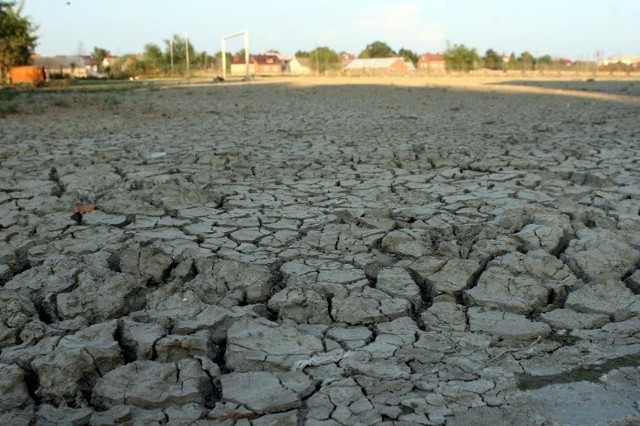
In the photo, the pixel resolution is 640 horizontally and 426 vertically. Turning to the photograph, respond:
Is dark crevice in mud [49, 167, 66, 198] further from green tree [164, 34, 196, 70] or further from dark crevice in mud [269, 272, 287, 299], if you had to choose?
green tree [164, 34, 196, 70]

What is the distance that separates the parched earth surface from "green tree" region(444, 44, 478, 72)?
4536 cm

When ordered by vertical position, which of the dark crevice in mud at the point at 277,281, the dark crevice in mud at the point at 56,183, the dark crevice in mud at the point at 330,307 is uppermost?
the dark crevice in mud at the point at 56,183

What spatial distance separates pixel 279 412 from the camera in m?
1.61

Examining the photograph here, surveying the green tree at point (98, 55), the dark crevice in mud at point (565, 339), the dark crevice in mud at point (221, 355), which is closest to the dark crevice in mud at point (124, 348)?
the dark crevice in mud at point (221, 355)

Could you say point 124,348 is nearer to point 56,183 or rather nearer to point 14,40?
point 56,183

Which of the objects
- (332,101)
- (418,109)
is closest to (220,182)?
(418,109)

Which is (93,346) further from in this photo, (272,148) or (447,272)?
(272,148)

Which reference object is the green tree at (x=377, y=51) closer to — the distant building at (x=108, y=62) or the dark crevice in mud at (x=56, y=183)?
the distant building at (x=108, y=62)

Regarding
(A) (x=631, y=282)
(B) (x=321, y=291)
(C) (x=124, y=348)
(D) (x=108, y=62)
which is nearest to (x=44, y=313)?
(C) (x=124, y=348)

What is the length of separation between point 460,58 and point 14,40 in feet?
119

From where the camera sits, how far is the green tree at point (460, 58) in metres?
48.2

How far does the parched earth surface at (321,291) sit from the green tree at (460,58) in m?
45.4

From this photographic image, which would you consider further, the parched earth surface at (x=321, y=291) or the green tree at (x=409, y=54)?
the green tree at (x=409, y=54)

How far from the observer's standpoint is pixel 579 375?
1769mm
